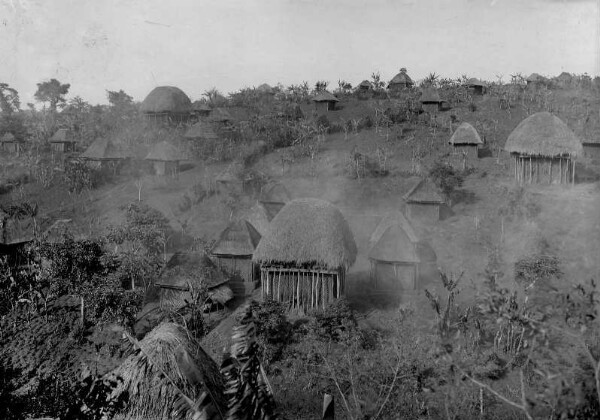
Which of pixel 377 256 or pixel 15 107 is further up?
pixel 15 107

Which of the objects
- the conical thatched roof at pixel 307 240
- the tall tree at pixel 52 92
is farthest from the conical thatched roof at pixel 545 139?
the tall tree at pixel 52 92

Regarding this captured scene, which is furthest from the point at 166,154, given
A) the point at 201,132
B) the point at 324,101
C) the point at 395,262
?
the point at 395,262

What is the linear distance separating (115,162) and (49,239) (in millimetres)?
13093

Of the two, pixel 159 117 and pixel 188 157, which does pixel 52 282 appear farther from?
pixel 159 117

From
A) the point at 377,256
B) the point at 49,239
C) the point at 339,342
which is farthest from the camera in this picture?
the point at 49,239

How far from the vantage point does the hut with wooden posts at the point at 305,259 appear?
52.5 ft

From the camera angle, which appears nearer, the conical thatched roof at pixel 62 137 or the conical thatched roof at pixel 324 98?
the conical thatched roof at pixel 62 137

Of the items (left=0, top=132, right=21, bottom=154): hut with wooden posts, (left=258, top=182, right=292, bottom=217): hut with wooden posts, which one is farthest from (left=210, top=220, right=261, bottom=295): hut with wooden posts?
(left=0, top=132, right=21, bottom=154): hut with wooden posts

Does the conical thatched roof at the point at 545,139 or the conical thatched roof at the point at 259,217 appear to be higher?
the conical thatched roof at the point at 545,139

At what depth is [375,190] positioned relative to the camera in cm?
2666

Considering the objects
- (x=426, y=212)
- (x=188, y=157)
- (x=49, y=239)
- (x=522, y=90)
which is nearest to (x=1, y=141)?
(x=188, y=157)

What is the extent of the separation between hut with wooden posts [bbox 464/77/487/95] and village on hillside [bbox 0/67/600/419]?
2622 mm

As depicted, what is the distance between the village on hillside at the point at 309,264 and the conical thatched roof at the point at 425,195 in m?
0.09

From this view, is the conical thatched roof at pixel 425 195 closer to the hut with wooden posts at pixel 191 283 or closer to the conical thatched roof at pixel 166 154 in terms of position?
the hut with wooden posts at pixel 191 283
